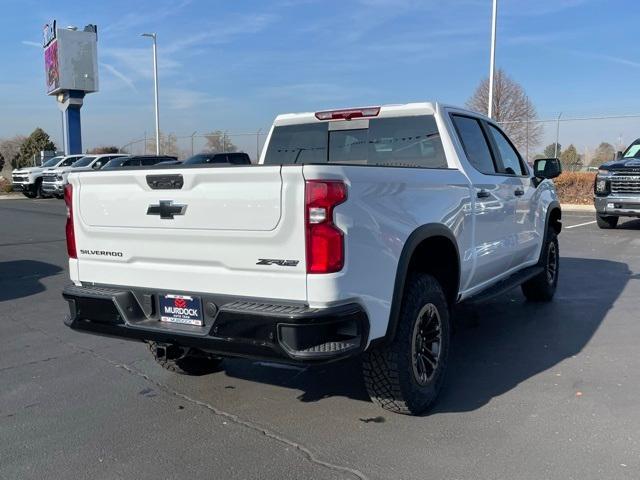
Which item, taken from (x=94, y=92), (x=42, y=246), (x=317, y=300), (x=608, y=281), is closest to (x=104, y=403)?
(x=317, y=300)

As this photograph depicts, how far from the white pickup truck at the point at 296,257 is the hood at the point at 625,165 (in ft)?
32.1

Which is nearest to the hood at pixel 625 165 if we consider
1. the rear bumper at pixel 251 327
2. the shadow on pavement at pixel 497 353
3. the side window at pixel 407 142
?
the shadow on pavement at pixel 497 353

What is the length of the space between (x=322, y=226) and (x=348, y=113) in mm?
2356

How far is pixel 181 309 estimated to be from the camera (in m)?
3.41

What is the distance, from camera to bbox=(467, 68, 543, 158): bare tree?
26.8 meters

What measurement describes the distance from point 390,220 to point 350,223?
1.34 ft

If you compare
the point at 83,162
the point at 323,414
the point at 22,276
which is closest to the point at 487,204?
the point at 323,414

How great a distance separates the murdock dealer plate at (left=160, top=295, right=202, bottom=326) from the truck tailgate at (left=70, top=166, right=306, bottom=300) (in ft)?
0.19

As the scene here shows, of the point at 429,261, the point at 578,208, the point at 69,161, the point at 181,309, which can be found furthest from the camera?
the point at 69,161

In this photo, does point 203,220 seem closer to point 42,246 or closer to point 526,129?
point 42,246

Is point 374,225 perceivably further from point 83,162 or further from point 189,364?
point 83,162

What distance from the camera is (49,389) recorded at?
4332mm

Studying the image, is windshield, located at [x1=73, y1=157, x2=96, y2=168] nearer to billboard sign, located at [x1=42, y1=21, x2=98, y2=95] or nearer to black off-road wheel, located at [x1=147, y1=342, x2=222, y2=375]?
billboard sign, located at [x1=42, y1=21, x2=98, y2=95]

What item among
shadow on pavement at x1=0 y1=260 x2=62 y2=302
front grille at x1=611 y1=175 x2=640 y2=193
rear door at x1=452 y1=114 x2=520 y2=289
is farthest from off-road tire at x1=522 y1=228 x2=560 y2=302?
front grille at x1=611 y1=175 x2=640 y2=193
